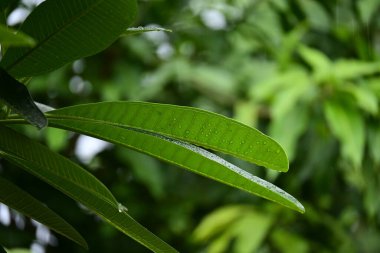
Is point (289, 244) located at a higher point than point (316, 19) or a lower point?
lower

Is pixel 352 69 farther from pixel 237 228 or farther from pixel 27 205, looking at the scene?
pixel 27 205

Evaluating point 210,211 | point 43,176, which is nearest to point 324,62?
point 210,211

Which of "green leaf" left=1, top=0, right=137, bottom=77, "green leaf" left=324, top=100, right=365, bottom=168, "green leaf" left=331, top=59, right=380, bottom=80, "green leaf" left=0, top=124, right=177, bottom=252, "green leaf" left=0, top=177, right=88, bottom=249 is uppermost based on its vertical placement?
"green leaf" left=1, top=0, right=137, bottom=77

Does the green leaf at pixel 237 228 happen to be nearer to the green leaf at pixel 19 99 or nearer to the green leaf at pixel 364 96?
the green leaf at pixel 364 96

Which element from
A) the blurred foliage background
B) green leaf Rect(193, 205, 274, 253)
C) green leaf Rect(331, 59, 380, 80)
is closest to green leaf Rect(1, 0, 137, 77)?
the blurred foliage background

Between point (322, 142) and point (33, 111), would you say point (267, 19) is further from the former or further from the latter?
point (33, 111)

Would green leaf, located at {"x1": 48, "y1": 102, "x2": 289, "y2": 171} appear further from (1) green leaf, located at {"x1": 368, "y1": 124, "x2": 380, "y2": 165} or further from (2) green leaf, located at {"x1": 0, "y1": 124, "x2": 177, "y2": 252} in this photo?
(1) green leaf, located at {"x1": 368, "y1": 124, "x2": 380, "y2": 165}
